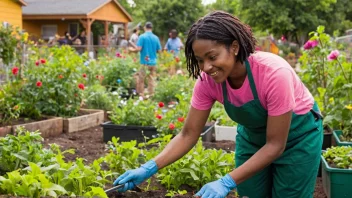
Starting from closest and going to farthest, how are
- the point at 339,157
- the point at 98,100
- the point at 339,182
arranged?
the point at 339,182 → the point at 339,157 → the point at 98,100

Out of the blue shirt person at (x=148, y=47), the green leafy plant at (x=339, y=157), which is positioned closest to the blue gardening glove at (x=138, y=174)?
the green leafy plant at (x=339, y=157)

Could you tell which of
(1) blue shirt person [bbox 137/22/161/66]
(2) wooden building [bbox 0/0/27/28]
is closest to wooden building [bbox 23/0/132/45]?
(2) wooden building [bbox 0/0/27/28]

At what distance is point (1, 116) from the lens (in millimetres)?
7066

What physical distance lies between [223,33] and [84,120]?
5629mm

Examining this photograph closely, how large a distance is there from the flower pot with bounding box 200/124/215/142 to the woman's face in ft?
12.2

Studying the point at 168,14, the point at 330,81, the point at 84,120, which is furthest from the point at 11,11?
Result: the point at 330,81

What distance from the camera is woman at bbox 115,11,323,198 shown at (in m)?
2.70

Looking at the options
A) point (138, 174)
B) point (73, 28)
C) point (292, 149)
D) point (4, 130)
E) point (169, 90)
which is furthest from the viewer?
point (73, 28)

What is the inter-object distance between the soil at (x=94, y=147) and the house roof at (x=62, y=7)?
22.0m

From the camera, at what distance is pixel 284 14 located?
1225 inches

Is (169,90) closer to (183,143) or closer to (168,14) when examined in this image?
(183,143)

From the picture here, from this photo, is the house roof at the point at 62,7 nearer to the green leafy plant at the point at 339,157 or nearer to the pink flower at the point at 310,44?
the pink flower at the point at 310,44

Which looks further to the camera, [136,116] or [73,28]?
[73,28]

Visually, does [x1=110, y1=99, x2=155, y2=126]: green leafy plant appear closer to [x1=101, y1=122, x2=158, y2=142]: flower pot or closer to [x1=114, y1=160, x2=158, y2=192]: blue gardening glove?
[x1=101, y1=122, x2=158, y2=142]: flower pot
